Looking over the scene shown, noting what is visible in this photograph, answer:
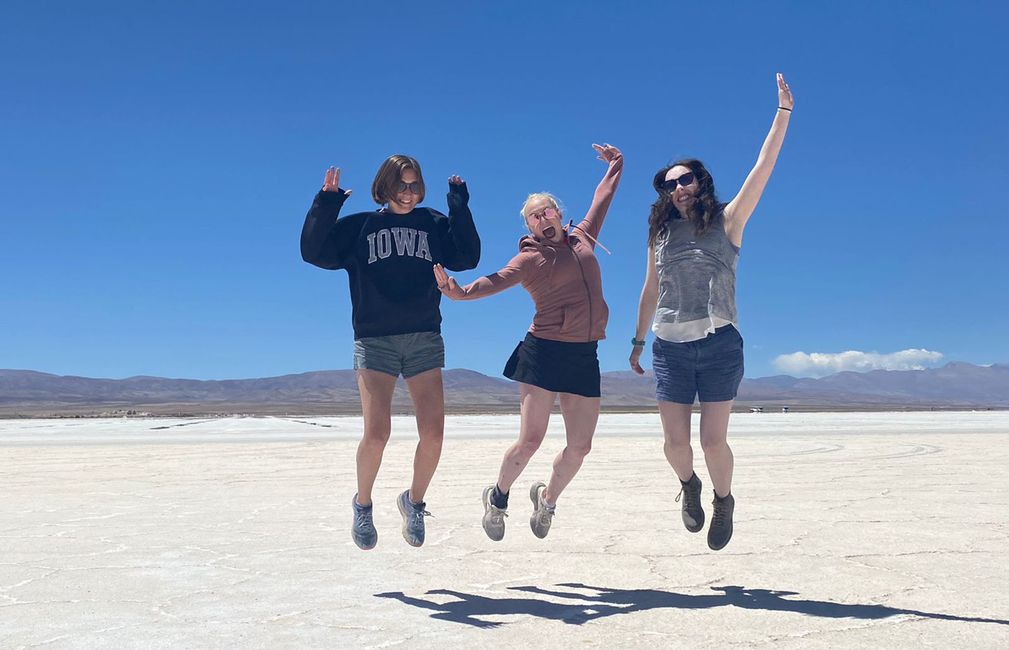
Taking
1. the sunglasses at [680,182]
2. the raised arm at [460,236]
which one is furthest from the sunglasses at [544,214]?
the sunglasses at [680,182]

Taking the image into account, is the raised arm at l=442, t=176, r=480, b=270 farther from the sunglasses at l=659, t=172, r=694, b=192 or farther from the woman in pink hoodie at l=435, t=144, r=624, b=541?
the sunglasses at l=659, t=172, r=694, b=192

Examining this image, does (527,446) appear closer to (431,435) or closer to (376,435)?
(431,435)

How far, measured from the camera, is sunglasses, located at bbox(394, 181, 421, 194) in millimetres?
4770

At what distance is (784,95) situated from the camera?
458 centimetres

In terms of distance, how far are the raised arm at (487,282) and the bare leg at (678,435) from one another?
100 centimetres

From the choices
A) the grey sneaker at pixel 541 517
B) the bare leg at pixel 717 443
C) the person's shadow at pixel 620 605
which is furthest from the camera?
the grey sneaker at pixel 541 517

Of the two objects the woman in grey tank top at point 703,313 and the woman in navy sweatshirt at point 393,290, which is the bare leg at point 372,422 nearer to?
the woman in navy sweatshirt at point 393,290

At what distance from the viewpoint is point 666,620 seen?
363 cm

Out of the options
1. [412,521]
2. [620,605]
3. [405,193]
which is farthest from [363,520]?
[405,193]

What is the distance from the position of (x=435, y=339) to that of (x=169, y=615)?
1.75 m

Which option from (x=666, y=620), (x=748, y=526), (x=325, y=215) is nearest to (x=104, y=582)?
(x=325, y=215)

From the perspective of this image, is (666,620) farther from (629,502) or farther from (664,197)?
(629,502)

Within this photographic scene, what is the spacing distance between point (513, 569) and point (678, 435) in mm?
1091

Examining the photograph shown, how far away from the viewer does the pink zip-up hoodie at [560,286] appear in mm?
4832
